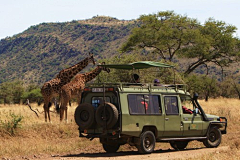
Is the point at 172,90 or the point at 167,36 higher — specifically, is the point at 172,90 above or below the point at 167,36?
below

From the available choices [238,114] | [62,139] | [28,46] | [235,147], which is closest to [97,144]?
[62,139]

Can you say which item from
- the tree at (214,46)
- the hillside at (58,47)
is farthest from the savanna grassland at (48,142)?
the hillside at (58,47)

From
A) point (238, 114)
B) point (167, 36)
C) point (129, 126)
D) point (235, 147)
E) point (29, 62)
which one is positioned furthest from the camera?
point (29, 62)

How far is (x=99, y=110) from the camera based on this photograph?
1366 cm

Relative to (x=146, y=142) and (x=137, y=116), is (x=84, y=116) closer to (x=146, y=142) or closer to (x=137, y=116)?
(x=137, y=116)

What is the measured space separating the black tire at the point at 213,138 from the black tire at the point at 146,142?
2.62 meters

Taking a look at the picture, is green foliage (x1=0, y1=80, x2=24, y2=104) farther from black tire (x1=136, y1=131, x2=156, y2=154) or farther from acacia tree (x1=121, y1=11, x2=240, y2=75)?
black tire (x1=136, y1=131, x2=156, y2=154)

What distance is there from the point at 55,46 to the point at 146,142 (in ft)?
341

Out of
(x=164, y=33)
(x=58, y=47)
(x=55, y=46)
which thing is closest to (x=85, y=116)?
(x=164, y=33)

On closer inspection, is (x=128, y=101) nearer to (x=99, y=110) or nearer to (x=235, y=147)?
(x=99, y=110)

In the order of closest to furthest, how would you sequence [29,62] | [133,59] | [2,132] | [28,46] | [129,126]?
[129,126] → [2,132] → [133,59] → [29,62] → [28,46]

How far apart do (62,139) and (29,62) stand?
91.0 metres

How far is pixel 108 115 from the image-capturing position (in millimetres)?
13469

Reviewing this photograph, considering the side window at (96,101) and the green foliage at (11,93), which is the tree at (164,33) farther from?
the side window at (96,101)
